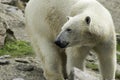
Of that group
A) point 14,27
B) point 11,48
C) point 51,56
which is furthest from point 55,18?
point 14,27

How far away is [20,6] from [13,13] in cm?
315

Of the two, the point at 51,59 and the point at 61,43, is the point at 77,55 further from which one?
the point at 51,59

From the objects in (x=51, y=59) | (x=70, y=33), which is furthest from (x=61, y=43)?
(x=51, y=59)

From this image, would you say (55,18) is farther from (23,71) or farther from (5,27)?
(5,27)

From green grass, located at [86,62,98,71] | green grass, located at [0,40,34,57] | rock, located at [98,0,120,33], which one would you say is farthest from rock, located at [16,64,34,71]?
rock, located at [98,0,120,33]

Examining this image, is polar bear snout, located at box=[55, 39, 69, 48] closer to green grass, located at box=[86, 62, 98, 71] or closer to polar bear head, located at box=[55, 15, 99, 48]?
polar bear head, located at box=[55, 15, 99, 48]

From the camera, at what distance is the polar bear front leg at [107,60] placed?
8.48m

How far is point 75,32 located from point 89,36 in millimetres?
270

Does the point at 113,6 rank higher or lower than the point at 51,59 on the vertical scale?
lower

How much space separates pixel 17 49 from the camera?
13.4 m

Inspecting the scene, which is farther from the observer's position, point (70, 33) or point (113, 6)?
point (113, 6)

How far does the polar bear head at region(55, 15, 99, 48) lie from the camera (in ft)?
26.1

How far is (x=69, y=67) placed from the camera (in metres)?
8.75

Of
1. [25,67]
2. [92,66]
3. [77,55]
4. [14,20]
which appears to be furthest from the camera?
[14,20]
